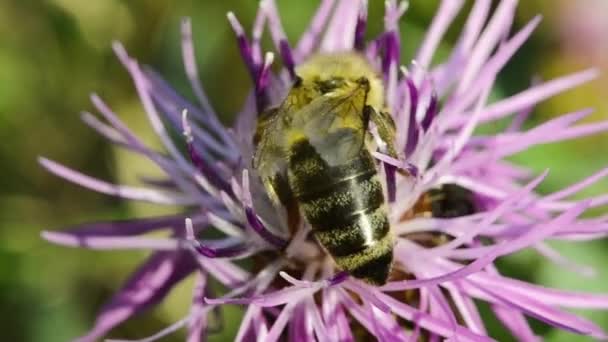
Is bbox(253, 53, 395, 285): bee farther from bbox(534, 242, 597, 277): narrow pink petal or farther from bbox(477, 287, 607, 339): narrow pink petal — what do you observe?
bbox(534, 242, 597, 277): narrow pink petal

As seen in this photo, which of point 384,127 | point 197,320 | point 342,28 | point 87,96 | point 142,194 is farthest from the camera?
point 87,96

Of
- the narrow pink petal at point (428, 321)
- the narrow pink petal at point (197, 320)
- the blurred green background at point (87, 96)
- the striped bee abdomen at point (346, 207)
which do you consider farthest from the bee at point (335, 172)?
the blurred green background at point (87, 96)

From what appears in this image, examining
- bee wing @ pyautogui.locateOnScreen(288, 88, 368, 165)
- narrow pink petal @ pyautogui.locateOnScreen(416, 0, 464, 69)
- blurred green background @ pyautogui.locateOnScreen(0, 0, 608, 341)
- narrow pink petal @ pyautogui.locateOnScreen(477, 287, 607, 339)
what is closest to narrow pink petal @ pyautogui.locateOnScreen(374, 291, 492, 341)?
narrow pink petal @ pyautogui.locateOnScreen(477, 287, 607, 339)

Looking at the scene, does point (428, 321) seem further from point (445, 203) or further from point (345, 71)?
point (345, 71)


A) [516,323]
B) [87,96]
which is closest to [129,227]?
[516,323]

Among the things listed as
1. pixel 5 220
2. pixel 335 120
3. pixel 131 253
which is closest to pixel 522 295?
pixel 335 120

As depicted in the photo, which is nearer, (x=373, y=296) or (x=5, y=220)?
(x=373, y=296)

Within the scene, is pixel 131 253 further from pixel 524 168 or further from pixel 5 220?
pixel 524 168
